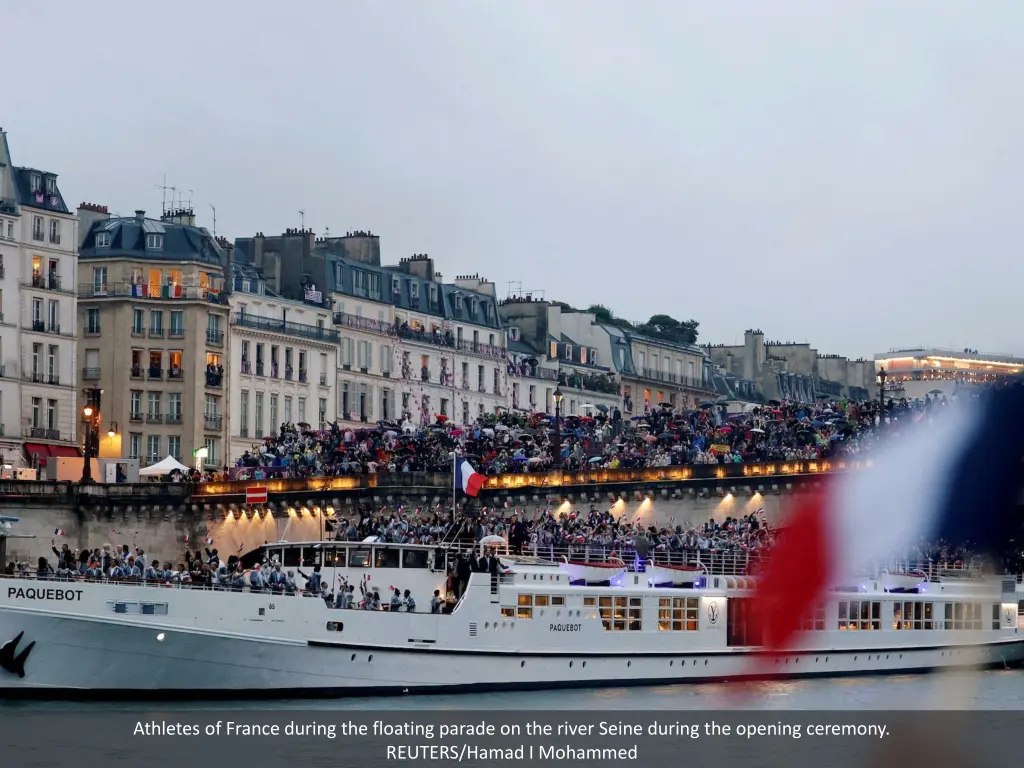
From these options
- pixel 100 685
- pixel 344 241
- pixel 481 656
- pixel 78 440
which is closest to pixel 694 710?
pixel 481 656

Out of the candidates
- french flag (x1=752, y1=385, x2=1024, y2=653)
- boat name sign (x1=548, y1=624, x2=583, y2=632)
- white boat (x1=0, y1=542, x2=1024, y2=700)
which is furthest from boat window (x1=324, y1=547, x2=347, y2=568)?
french flag (x1=752, y1=385, x2=1024, y2=653)

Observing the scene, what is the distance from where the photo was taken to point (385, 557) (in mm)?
68938

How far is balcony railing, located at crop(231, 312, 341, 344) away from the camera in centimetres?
12025

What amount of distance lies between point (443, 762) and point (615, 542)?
3074cm

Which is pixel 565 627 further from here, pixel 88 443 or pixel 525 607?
pixel 88 443

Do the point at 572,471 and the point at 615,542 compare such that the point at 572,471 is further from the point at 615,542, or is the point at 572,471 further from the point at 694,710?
the point at 694,710

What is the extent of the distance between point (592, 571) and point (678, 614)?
12.0 feet

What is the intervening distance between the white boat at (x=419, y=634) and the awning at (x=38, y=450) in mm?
42700

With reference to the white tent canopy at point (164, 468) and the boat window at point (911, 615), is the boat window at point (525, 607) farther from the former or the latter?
the white tent canopy at point (164, 468)

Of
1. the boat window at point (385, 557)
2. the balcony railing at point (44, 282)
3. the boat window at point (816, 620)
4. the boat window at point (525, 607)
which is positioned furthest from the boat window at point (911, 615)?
the balcony railing at point (44, 282)

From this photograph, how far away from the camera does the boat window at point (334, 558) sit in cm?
6844

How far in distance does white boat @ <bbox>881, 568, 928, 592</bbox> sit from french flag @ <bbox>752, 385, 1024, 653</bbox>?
Answer: 21.9 metres

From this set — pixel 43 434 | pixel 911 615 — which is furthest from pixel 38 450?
pixel 911 615

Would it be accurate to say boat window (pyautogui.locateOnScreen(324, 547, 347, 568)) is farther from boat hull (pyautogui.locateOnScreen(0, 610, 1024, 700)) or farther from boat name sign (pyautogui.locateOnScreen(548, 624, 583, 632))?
boat name sign (pyautogui.locateOnScreen(548, 624, 583, 632))
